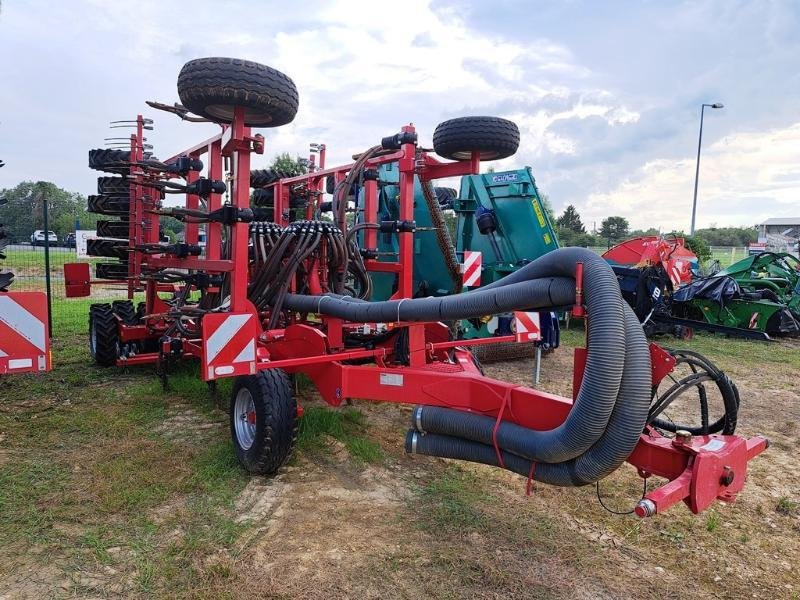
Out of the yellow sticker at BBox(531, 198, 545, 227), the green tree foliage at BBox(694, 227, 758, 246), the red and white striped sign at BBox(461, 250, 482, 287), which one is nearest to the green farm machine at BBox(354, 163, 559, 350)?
the yellow sticker at BBox(531, 198, 545, 227)

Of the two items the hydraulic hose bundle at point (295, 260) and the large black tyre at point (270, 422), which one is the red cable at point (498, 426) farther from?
the hydraulic hose bundle at point (295, 260)

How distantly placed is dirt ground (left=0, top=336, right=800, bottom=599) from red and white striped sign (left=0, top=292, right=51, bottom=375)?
2.54 feet

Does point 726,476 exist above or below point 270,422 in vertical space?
above

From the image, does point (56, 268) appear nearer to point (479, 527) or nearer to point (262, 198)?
point (262, 198)

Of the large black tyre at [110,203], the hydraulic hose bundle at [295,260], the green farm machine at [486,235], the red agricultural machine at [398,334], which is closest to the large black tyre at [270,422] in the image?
A: the red agricultural machine at [398,334]

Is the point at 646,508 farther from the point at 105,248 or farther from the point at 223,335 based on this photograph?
the point at 105,248

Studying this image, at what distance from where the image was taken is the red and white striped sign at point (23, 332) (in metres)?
3.41

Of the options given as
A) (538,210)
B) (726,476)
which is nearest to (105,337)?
(538,210)

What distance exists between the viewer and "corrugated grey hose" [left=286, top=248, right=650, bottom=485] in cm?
231

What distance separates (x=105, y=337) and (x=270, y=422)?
397 centimetres

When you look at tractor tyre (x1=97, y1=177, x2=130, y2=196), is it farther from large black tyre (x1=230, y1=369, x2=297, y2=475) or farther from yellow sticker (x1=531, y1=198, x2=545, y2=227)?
yellow sticker (x1=531, y1=198, x2=545, y2=227)

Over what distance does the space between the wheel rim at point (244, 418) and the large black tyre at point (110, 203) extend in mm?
3881

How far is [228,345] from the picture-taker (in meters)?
3.48

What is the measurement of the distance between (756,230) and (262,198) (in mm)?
63648
